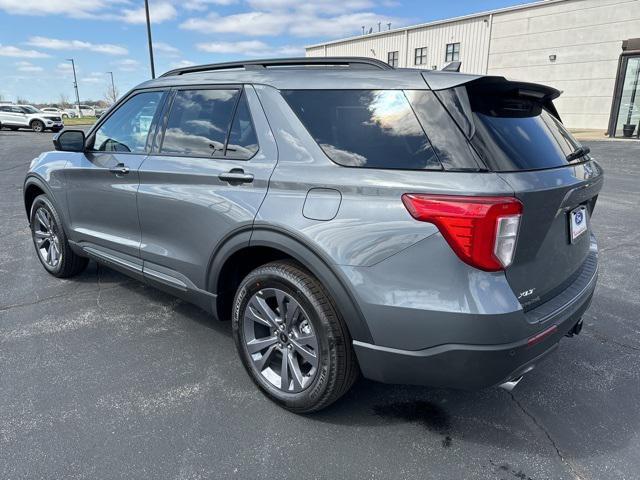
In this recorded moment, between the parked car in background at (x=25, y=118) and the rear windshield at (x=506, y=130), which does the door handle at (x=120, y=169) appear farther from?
the parked car in background at (x=25, y=118)

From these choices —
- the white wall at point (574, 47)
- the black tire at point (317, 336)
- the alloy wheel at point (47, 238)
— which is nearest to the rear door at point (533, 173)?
the black tire at point (317, 336)

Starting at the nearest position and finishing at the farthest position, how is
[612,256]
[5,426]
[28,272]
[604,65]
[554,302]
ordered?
[554,302] → [5,426] → [28,272] → [612,256] → [604,65]

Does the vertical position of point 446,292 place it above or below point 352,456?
above

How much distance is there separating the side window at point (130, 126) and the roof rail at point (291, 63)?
11.6 inches

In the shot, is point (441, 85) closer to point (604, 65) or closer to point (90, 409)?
point (90, 409)

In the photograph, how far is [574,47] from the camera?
3002 cm

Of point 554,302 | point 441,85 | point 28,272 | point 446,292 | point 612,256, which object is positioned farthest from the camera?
point 612,256

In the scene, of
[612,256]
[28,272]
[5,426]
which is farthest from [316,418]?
[612,256]

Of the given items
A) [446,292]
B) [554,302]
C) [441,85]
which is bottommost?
[554,302]

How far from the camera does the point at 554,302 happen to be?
2178 mm

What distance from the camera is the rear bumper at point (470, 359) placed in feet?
6.24

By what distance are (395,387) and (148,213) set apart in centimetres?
202

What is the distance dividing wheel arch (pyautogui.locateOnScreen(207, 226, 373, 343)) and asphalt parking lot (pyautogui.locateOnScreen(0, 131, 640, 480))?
59 cm

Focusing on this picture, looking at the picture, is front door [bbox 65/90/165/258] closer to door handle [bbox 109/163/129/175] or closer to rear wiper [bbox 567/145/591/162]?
door handle [bbox 109/163/129/175]
